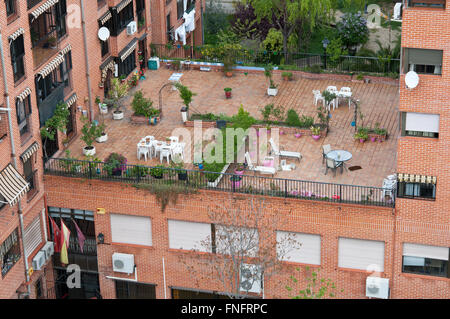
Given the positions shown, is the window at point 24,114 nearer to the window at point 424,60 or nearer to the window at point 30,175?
the window at point 30,175

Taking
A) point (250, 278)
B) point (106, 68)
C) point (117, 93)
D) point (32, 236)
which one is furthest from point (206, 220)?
point (106, 68)

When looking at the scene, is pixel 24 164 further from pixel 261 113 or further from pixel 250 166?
pixel 261 113

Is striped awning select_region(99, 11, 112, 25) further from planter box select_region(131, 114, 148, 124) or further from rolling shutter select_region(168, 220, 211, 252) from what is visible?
rolling shutter select_region(168, 220, 211, 252)

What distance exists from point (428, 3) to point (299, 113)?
13.2 meters

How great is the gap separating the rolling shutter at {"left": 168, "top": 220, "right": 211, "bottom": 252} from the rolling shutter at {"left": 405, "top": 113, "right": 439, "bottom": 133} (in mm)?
9934

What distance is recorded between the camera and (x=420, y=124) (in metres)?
39.9

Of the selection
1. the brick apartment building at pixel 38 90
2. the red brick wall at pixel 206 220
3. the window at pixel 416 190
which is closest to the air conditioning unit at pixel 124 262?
the red brick wall at pixel 206 220

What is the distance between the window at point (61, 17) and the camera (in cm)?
4466

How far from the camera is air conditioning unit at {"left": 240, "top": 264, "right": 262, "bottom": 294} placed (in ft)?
141

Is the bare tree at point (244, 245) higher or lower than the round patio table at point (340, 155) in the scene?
lower

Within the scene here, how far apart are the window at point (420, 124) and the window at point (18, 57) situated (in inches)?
619

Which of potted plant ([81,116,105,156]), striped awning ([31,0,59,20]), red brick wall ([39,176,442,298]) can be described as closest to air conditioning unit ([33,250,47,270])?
red brick wall ([39,176,442,298])

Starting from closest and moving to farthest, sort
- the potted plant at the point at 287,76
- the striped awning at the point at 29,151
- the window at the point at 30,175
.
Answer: the striped awning at the point at 29,151, the window at the point at 30,175, the potted plant at the point at 287,76

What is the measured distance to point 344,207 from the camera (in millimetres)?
41500
